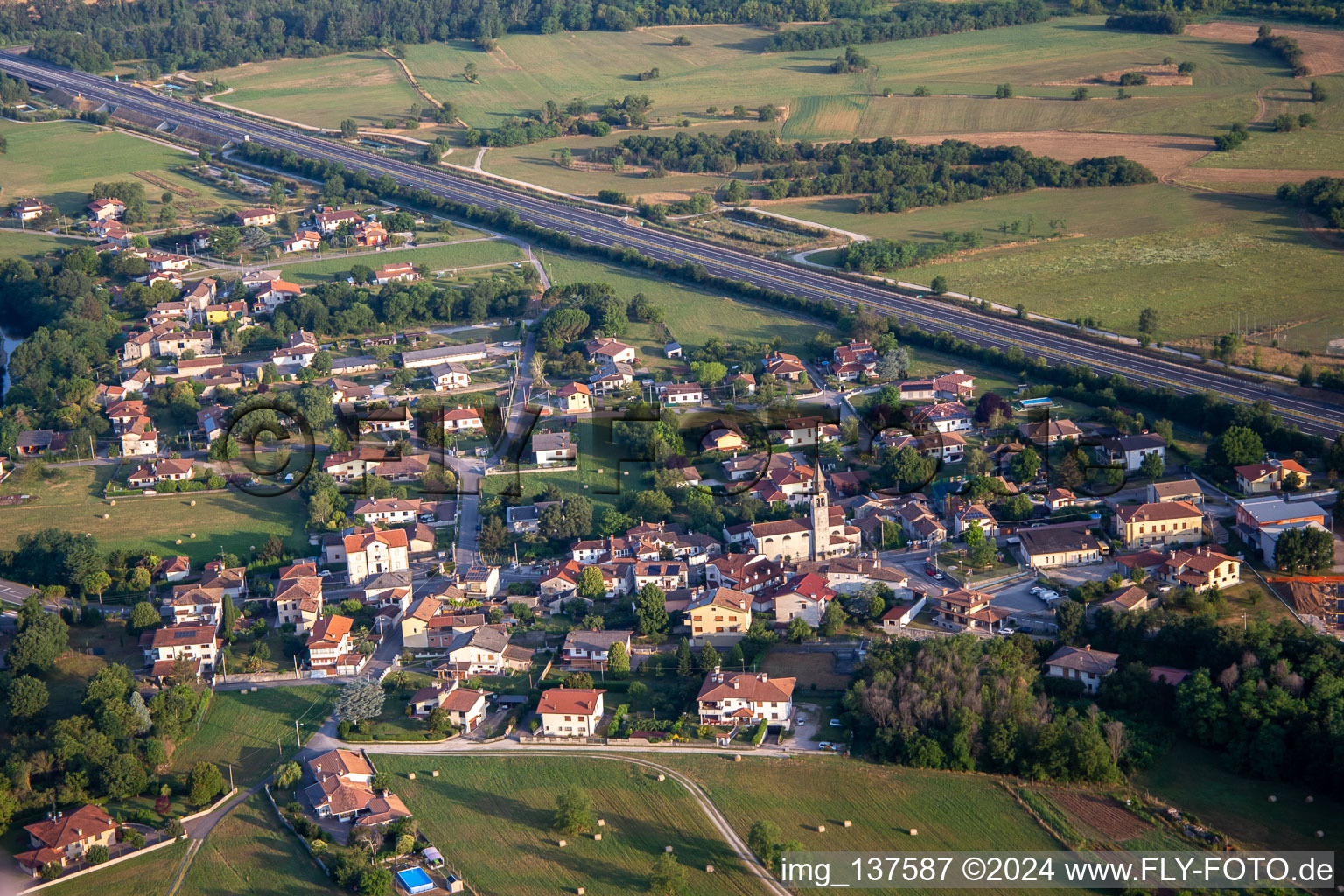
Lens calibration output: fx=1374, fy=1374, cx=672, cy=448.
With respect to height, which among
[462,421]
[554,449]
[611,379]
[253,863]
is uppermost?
[611,379]

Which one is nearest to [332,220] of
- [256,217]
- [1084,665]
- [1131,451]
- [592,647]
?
[256,217]

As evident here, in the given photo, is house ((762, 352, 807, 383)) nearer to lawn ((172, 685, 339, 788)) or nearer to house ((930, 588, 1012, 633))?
house ((930, 588, 1012, 633))

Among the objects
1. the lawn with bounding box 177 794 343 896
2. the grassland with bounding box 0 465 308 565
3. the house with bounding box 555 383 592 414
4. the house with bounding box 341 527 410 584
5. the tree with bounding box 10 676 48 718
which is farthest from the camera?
the house with bounding box 555 383 592 414

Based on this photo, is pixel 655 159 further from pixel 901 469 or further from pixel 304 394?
pixel 901 469

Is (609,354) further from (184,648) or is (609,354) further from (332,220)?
(332,220)

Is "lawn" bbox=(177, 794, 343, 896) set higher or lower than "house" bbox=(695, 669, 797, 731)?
lower

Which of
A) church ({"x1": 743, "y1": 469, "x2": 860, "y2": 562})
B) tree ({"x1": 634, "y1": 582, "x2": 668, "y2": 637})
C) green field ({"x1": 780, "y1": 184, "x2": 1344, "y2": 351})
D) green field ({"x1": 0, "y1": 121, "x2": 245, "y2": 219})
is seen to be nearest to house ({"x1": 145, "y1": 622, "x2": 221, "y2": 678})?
tree ({"x1": 634, "y1": 582, "x2": 668, "y2": 637})

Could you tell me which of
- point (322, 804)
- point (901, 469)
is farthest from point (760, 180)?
point (322, 804)
